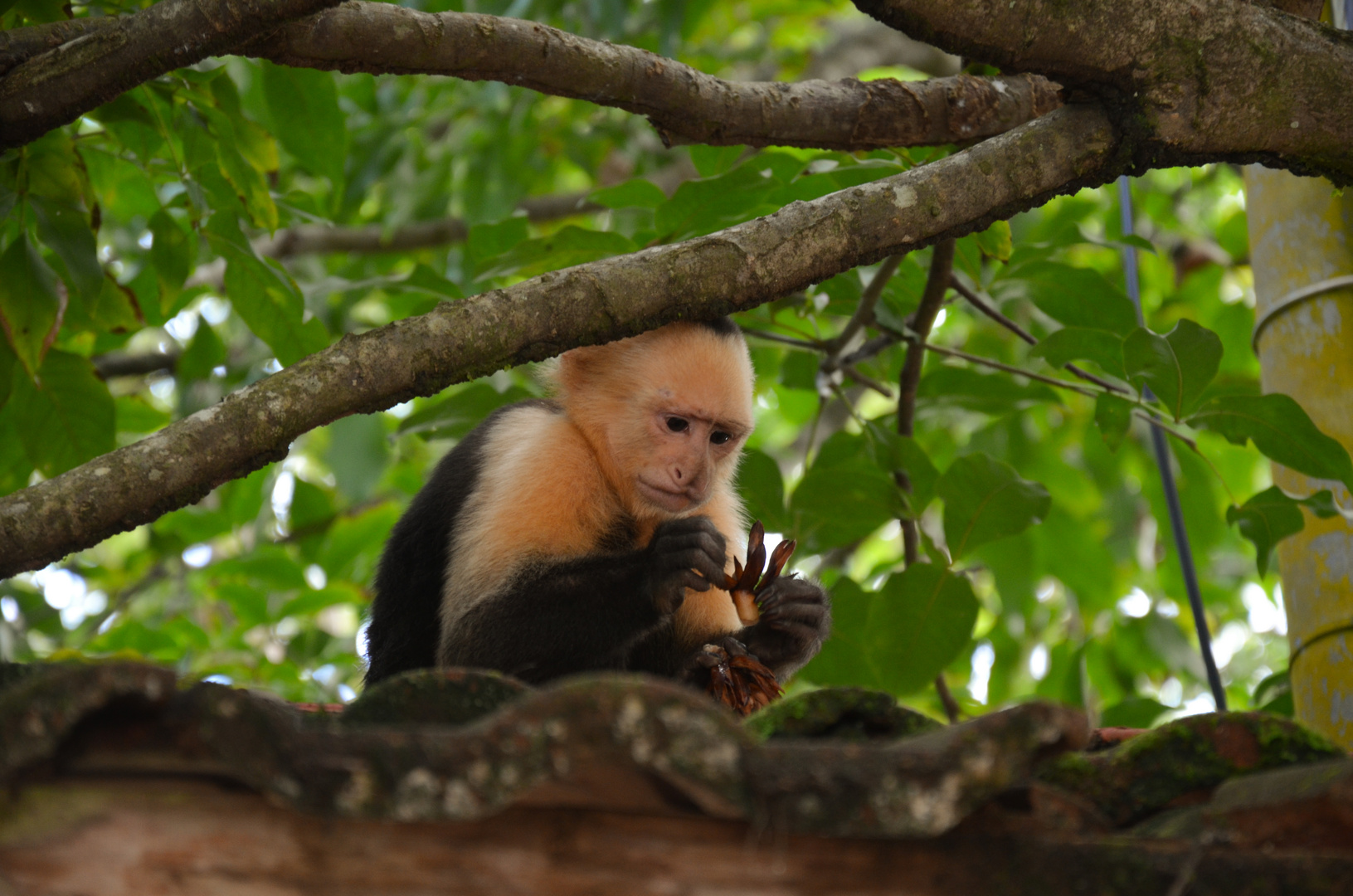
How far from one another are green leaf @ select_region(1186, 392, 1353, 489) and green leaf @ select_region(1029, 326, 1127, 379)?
0.22 metres

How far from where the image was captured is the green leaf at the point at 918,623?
94.1 inches

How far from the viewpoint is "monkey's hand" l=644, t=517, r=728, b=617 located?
6.16 feet

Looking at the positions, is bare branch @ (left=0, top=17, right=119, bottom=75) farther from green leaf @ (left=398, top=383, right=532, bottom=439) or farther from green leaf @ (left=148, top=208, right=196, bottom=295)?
green leaf @ (left=398, top=383, right=532, bottom=439)

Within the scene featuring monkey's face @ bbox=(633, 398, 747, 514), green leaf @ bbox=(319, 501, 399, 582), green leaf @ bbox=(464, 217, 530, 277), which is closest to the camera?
monkey's face @ bbox=(633, 398, 747, 514)

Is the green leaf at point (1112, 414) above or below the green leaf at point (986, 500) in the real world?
above

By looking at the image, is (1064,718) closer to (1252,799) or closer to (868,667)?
(1252,799)

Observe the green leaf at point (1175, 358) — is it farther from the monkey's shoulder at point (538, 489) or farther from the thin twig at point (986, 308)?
the monkey's shoulder at point (538, 489)

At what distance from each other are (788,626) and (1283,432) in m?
0.91

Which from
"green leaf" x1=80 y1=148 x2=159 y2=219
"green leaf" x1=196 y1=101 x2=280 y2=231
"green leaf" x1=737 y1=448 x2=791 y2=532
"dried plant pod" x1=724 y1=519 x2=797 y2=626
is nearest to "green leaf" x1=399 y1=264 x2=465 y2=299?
"green leaf" x1=196 y1=101 x2=280 y2=231

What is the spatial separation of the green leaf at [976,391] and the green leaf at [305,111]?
1.46 m

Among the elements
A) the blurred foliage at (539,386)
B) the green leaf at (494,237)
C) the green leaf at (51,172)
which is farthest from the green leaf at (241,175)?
the green leaf at (494,237)

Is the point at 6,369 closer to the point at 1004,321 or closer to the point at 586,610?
the point at 586,610

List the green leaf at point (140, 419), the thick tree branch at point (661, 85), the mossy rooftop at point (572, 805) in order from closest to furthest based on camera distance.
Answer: the mossy rooftop at point (572, 805)
the thick tree branch at point (661, 85)
the green leaf at point (140, 419)

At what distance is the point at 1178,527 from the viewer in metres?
2.69
